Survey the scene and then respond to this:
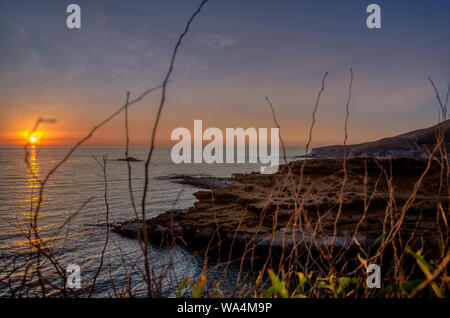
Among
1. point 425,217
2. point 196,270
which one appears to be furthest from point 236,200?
point 425,217

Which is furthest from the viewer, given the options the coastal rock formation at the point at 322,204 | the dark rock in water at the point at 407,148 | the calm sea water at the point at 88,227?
the coastal rock formation at the point at 322,204

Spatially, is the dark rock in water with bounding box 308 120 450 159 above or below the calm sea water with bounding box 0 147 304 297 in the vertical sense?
above

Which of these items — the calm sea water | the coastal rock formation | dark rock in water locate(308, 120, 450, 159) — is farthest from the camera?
the coastal rock formation

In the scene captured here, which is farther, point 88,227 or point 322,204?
point 88,227

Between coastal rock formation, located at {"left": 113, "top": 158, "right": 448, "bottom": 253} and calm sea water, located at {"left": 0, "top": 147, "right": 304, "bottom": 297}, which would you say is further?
coastal rock formation, located at {"left": 113, "top": 158, "right": 448, "bottom": 253}

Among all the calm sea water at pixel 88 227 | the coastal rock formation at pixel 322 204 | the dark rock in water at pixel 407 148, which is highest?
the dark rock in water at pixel 407 148

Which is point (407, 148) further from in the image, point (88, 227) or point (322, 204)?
point (88, 227)

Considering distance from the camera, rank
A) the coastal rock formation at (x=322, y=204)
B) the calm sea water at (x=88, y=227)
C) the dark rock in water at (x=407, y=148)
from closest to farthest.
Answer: the dark rock in water at (x=407, y=148) → the calm sea water at (x=88, y=227) → the coastal rock formation at (x=322, y=204)

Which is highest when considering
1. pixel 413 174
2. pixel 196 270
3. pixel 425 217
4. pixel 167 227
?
pixel 413 174

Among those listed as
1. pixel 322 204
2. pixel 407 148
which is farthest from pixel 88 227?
pixel 407 148

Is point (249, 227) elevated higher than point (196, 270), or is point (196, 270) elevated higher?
point (249, 227)
